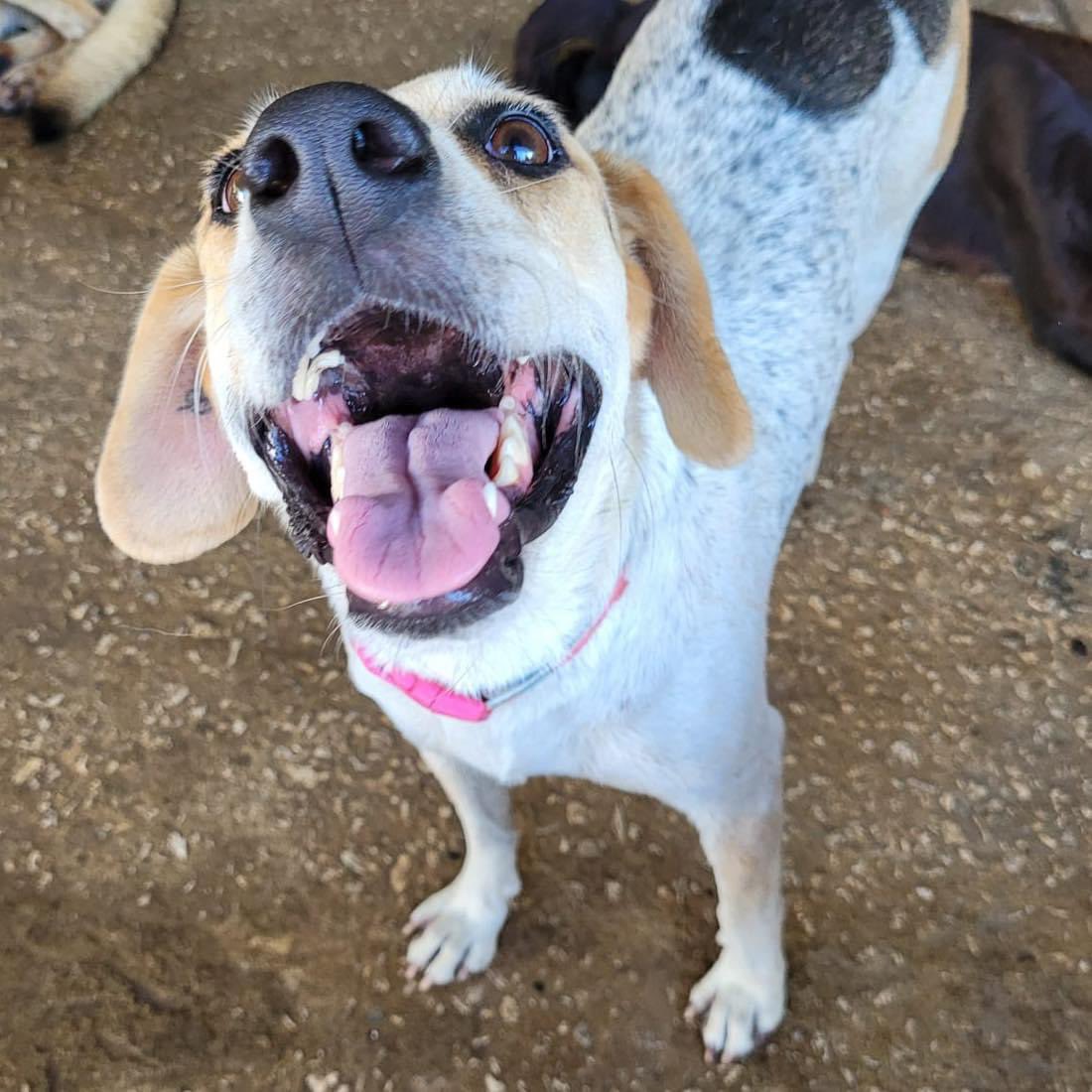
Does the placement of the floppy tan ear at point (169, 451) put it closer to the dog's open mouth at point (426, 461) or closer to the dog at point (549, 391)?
the dog at point (549, 391)

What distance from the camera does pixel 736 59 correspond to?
239 centimetres

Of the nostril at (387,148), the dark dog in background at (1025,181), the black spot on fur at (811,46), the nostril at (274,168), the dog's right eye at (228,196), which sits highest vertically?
the nostril at (387,148)

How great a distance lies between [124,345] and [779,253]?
235 cm

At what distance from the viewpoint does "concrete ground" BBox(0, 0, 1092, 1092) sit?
2414 millimetres

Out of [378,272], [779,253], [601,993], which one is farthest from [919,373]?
Answer: [378,272]

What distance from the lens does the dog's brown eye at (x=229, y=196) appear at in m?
1.33

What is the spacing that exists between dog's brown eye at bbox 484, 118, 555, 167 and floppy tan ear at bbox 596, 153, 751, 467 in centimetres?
22

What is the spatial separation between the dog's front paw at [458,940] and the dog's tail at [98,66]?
3.39m

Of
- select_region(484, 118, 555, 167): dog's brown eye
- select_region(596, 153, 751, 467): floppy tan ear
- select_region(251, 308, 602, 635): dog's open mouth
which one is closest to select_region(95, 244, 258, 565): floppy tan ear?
select_region(251, 308, 602, 635): dog's open mouth

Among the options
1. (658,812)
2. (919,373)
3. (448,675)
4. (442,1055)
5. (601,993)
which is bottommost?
(442,1055)

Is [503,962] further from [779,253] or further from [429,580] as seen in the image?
[779,253]

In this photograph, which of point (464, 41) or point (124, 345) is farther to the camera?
point (464, 41)

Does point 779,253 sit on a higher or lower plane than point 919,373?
higher

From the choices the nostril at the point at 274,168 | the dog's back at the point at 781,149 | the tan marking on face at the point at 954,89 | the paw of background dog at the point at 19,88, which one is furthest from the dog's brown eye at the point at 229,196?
the paw of background dog at the point at 19,88
